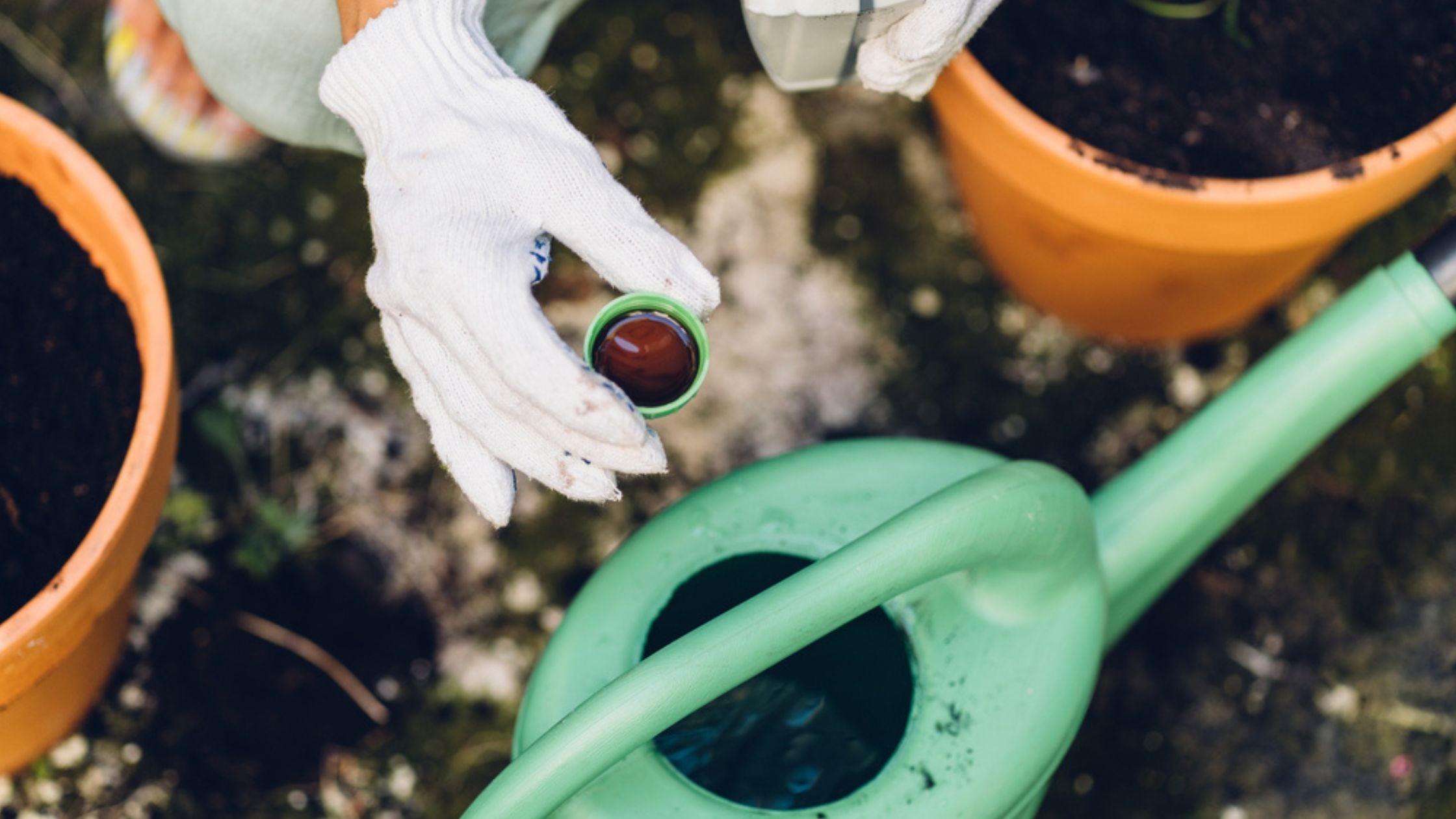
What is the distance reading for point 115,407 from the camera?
3.60ft

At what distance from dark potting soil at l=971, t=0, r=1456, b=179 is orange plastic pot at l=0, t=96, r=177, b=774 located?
0.93 meters

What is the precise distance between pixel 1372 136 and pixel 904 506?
705 mm

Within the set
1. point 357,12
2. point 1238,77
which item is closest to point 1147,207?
point 1238,77

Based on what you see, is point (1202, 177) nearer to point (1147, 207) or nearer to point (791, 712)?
point (1147, 207)

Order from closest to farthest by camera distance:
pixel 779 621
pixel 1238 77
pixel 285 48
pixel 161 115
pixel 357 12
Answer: pixel 779 621, pixel 357 12, pixel 285 48, pixel 1238 77, pixel 161 115

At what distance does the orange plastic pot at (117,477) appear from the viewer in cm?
98

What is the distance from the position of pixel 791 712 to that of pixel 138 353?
2.46 feet

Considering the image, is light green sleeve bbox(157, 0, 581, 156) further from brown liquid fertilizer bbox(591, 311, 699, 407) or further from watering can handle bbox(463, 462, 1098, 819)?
watering can handle bbox(463, 462, 1098, 819)

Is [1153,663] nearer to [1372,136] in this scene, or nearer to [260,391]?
[1372,136]

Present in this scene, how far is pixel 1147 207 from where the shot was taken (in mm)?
1152

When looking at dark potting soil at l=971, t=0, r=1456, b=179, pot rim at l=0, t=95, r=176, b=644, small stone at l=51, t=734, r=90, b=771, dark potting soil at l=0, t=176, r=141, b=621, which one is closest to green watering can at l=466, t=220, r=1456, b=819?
dark potting soil at l=971, t=0, r=1456, b=179

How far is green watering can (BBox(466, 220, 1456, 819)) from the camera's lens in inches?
32.2

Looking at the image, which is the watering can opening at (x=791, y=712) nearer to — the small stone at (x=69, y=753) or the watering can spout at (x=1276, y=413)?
the watering can spout at (x=1276, y=413)

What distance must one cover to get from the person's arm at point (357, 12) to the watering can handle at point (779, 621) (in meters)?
0.60
